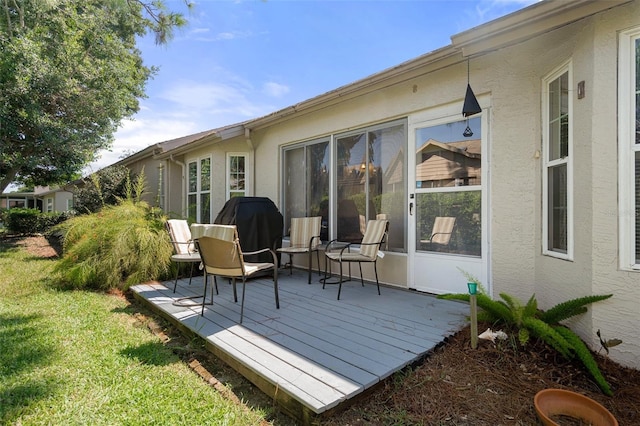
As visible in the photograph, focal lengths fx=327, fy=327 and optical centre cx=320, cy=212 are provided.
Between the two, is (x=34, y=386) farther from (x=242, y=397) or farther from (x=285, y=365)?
(x=285, y=365)

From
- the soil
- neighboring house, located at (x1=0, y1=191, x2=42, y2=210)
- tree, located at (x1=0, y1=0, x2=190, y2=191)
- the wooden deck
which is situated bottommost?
the soil

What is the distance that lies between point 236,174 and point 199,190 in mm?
1640

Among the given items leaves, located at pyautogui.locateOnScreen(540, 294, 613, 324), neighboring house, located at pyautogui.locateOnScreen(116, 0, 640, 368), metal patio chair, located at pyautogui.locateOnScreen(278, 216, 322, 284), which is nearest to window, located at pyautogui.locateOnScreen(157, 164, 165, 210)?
neighboring house, located at pyautogui.locateOnScreen(116, 0, 640, 368)

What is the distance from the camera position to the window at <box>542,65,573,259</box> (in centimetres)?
297

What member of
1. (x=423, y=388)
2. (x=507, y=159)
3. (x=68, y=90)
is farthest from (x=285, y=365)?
(x=68, y=90)

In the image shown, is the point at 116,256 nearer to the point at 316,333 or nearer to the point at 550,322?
the point at 316,333

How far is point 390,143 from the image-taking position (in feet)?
15.9

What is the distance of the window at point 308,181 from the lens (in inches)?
231

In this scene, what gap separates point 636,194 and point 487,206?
1471mm

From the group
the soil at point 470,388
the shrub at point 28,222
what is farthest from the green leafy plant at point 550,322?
the shrub at point 28,222

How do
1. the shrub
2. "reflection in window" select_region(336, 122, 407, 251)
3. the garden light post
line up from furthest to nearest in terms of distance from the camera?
the shrub, "reflection in window" select_region(336, 122, 407, 251), the garden light post

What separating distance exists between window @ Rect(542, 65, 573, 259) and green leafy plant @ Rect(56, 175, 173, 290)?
5484 millimetres

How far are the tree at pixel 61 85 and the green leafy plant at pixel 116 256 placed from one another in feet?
15.4

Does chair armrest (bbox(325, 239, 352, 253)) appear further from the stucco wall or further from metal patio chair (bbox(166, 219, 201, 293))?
the stucco wall
